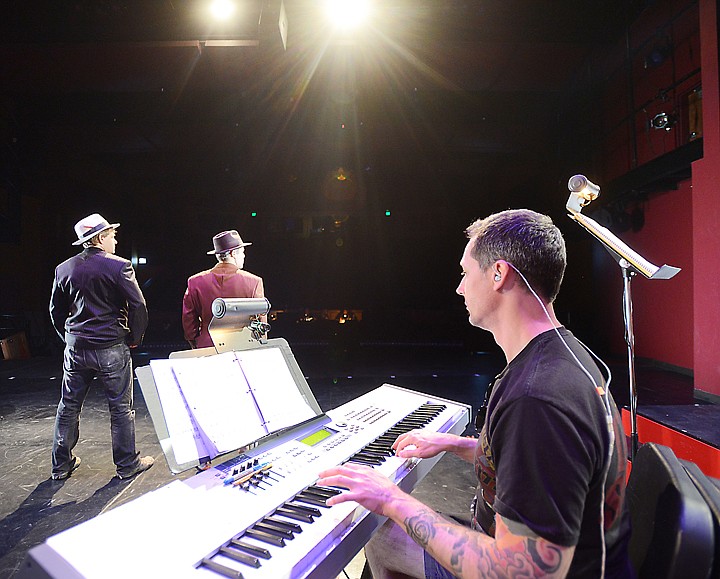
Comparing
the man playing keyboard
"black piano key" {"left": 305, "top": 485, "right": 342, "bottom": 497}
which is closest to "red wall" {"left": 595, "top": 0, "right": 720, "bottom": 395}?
the man playing keyboard

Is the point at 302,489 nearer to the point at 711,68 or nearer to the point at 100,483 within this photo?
the point at 100,483

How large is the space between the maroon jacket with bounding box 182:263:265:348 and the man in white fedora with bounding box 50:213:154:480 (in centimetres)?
39

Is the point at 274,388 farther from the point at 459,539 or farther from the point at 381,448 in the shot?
the point at 459,539

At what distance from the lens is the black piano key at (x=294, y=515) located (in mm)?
1001

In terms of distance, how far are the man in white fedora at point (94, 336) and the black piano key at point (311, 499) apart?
7.70ft

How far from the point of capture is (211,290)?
3338mm

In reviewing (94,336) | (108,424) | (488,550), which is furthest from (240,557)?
(108,424)

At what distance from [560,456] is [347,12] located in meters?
5.16

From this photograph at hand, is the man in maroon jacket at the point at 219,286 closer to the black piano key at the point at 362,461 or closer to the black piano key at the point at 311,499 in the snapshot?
the black piano key at the point at 362,461

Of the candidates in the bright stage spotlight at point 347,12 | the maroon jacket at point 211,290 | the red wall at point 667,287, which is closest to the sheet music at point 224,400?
the maroon jacket at point 211,290

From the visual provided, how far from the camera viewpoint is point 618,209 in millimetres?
7055

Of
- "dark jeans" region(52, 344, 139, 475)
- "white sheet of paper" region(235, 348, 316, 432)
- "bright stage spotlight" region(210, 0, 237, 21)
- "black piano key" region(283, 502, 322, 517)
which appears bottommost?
"dark jeans" region(52, 344, 139, 475)

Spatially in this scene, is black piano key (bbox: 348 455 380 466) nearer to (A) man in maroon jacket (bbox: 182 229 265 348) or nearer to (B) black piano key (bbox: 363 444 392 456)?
(B) black piano key (bbox: 363 444 392 456)

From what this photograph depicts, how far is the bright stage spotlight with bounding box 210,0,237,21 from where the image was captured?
13.5 feet
